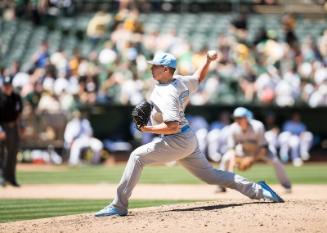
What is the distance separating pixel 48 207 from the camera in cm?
1189

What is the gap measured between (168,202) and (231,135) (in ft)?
9.51

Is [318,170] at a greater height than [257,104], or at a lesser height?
lesser

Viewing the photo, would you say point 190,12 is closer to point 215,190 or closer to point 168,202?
point 215,190

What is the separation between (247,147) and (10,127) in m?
4.57

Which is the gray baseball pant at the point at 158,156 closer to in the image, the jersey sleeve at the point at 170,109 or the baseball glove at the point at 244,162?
the jersey sleeve at the point at 170,109

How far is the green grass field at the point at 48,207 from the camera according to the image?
35.4ft

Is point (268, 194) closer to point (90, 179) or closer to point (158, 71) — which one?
point (158, 71)

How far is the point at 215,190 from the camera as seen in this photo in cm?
1458

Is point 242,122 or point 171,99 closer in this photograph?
point 171,99

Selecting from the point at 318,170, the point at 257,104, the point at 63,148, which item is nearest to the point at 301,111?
the point at 257,104

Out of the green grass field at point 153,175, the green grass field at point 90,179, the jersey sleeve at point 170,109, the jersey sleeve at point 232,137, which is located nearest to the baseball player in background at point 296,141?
the green grass field at point 90,179

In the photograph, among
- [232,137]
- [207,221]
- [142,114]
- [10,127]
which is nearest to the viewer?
[207,221]

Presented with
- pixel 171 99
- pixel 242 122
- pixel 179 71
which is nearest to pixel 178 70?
pixel 179 71

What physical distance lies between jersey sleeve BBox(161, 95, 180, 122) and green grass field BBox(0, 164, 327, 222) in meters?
2.56
